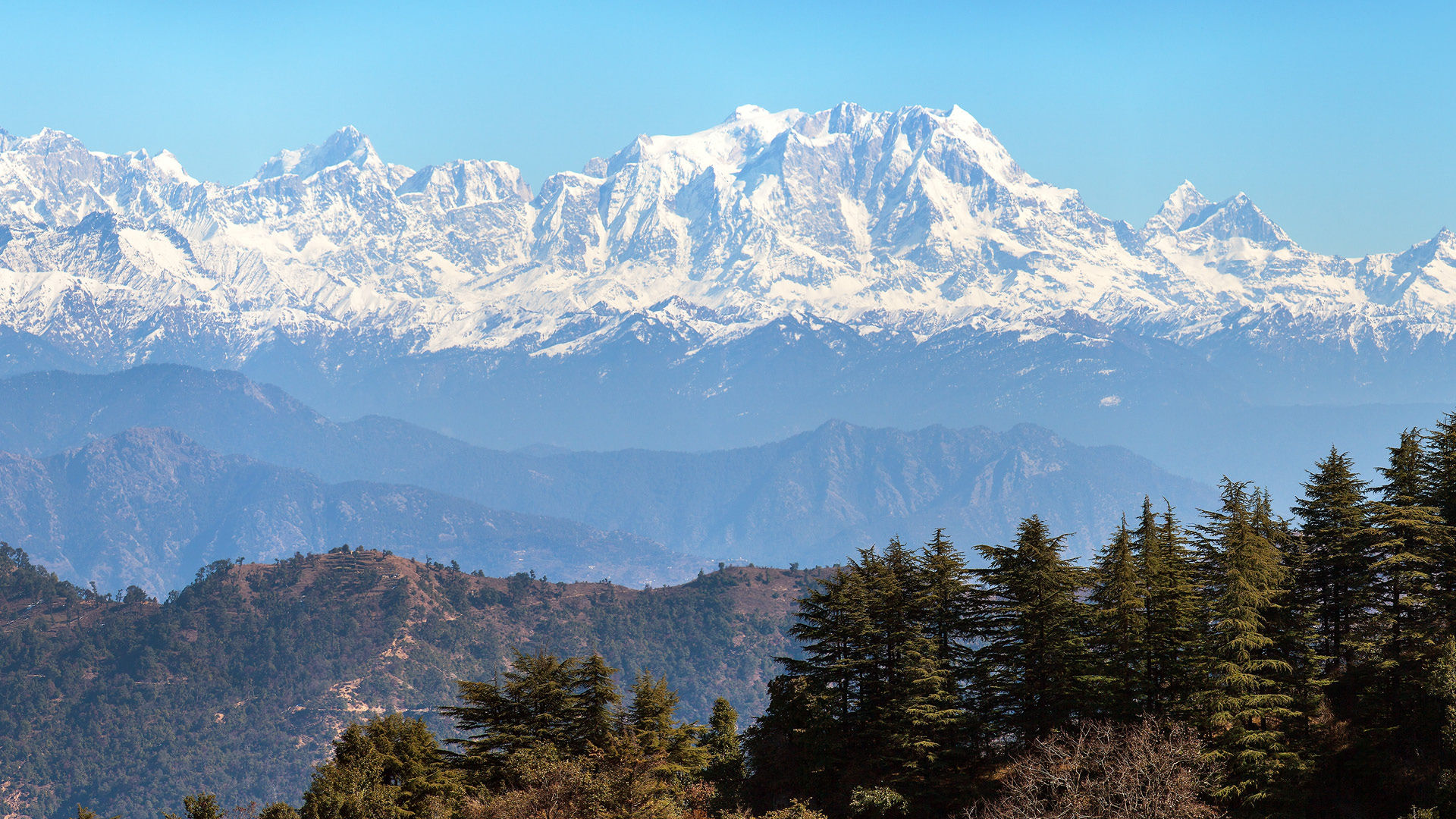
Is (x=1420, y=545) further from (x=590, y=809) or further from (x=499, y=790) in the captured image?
(x=499, y=790)

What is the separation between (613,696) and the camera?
102 m

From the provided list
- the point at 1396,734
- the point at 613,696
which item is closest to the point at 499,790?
the point at 613,696

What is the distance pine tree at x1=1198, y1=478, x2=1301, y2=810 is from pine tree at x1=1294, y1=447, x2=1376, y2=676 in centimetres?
418

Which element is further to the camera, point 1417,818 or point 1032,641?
point 1032,641

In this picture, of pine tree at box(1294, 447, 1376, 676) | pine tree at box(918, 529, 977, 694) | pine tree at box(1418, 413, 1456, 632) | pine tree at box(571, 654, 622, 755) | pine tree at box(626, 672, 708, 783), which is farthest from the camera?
pine tree at box(626, 672, 708, 783)

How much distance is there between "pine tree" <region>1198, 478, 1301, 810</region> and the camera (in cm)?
7138

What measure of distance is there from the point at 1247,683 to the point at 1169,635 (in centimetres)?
579

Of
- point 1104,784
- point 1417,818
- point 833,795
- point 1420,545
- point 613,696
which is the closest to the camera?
point 1104,784

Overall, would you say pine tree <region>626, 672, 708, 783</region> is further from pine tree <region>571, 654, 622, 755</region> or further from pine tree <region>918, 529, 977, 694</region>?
pine tree <region>918, 529, 977, 694</region>

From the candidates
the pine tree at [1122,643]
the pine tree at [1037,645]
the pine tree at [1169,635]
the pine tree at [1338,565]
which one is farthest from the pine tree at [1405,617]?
the pine tree at [1037,645]

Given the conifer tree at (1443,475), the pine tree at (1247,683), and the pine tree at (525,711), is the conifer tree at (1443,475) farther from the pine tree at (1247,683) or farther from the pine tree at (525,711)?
the pine tree at (525,711)

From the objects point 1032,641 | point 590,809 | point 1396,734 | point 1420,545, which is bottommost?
point 590,809

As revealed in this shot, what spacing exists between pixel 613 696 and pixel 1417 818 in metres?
57.3

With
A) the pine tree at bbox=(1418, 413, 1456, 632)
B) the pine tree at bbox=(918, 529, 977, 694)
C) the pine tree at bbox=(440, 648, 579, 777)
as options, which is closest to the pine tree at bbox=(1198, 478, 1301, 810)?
the pine tree at bbox=(1418, 413, 1456, 632)
